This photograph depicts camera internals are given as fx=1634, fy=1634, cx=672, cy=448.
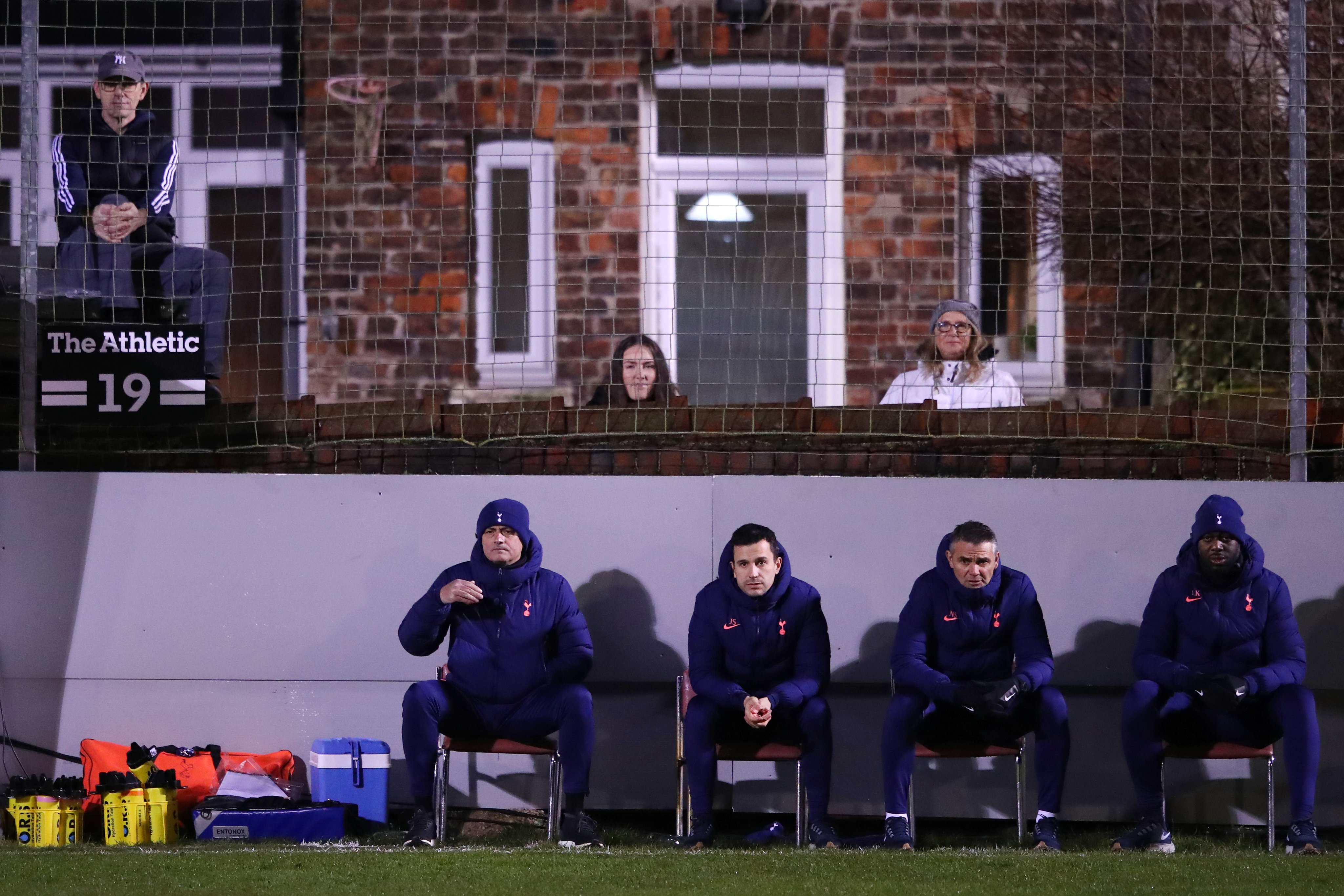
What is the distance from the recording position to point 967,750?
5.70 m

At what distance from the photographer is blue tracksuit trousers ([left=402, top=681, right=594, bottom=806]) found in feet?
19.0

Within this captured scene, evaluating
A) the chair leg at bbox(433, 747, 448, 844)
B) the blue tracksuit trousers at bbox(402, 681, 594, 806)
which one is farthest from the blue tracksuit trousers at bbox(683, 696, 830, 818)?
the chair leg at bbox(433, 747, 448, 844)

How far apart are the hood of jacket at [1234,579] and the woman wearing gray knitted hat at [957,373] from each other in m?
0.97

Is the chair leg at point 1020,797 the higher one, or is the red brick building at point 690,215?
the red brick building at point 690,215

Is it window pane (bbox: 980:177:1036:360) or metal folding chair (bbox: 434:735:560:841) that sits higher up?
window pane (bbox: 980:177:1036:360)

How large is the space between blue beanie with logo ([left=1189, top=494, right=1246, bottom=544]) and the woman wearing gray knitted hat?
37.4 inches

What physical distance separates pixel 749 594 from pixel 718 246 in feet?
4.90

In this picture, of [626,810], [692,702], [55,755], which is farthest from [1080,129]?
[55,755]

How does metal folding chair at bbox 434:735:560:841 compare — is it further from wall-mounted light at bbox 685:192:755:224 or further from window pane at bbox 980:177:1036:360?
window pane at bbox 980:177:1036:360

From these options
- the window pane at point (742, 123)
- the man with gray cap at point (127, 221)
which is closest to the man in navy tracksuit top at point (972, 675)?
the window pane at point (742, 123)

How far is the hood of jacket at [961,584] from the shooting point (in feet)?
19.1

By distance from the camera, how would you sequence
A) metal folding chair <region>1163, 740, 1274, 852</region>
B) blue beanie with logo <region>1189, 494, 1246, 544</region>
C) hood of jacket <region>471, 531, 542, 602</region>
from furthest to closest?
hood of jacket <region>471, 531, 542, 602</region>
blue beanie with logo <region>1189, 494, 1246, 544</region>
metal folding chair <region>1163, 740, 1274, 852</region>

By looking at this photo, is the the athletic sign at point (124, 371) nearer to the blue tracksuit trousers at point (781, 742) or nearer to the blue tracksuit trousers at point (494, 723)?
the blue tracksuit trousers at point (494, 723)

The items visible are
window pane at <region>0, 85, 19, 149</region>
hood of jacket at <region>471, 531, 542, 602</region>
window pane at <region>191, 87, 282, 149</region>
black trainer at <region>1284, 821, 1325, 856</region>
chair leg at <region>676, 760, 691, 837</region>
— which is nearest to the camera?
black trainer at <region>1284, 821, 1325, 856</region>
